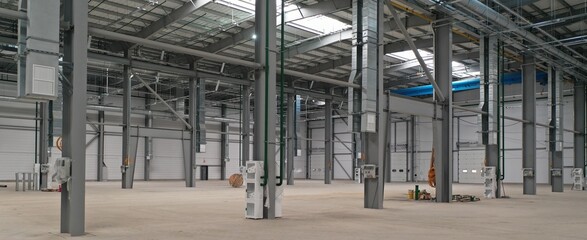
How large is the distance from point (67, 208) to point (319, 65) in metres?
28.4

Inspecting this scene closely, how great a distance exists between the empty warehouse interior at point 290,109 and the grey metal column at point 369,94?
0.17 feet

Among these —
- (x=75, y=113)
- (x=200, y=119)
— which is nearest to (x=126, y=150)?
(x=200, y=119)

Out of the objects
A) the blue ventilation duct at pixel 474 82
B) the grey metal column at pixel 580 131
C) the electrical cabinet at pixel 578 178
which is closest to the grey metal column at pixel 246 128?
the blue ventilation duct at pixel 474 82

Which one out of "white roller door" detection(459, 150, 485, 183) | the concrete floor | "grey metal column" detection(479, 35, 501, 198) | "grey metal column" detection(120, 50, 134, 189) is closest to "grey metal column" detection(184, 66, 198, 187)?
"grey metal column" detection(120, 50, 134, 189)

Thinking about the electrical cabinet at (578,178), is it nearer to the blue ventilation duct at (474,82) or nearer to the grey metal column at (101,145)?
the blue ventilation duct at (474,82)

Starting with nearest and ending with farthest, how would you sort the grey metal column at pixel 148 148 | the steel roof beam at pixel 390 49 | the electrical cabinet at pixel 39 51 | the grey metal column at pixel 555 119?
the electrical cabinet at pixel 39 51, the steel roof beam at pixel 390 49, the grey metal column at pixel 555 119, the grey metal column at pixel 148 148

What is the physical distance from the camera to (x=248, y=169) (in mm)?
13211

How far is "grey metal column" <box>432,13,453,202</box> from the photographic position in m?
20.2

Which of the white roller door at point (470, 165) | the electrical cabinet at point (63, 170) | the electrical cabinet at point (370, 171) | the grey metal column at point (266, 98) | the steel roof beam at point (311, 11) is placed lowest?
the white roller door at point (470, 165)

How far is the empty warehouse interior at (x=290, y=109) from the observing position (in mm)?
9992

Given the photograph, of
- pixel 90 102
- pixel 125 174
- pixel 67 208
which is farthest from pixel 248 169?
pixel 90 102

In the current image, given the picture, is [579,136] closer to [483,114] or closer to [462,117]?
[483,114]

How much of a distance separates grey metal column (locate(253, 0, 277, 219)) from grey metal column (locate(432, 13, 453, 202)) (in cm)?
944

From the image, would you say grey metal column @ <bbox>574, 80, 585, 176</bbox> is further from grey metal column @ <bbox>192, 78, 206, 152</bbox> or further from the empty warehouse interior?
grey metal column @ <bbox>192, 78, 206, 152</bbox>
